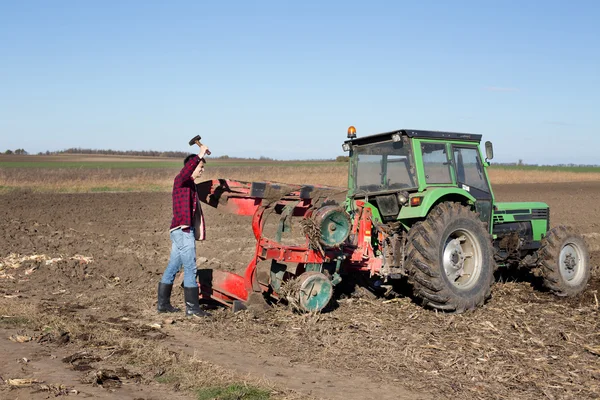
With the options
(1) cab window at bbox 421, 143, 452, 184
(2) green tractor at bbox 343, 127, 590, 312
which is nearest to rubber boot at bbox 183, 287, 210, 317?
(2) green tractor at bbox 343, 127, 590, 312

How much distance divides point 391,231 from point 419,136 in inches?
44.9

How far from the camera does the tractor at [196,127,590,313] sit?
6965mm

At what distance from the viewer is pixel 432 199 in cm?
711

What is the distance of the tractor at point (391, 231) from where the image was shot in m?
6.96

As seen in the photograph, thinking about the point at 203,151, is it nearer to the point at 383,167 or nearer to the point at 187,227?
the point at 187,227

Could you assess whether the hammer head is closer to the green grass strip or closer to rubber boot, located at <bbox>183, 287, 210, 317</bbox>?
rubber boot, located at <bbox>183, 287, 210, 317</bbox>

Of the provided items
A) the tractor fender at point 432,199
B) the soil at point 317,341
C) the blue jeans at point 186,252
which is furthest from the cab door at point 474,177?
the blue jeans at point 186,252

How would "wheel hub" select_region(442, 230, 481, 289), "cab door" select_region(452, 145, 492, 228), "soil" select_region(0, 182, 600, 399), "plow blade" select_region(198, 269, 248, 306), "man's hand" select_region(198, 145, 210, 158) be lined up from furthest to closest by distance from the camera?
"cab door" select_region(452, 145, 492, 228) < "wheel hub" select_region(442, 230, 481, 289) < "plow blade" select_region(198, 269, 248, 306) < "man's hand" select_region(198, 145, 210, 158) < "soil" select_region(0, 182, 600, 399)

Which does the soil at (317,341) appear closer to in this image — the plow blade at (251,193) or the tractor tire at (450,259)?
the tractor tire at (450,259)

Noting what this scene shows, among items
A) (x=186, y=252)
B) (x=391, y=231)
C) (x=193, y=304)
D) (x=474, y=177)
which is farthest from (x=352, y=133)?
(x=193, y=304)

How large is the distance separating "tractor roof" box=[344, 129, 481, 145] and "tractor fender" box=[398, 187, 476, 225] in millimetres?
644

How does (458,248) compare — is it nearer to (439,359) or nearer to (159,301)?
(439,359)

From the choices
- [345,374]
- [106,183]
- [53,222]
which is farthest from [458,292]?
[106,183]

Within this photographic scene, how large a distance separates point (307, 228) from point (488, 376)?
2.53 meters
